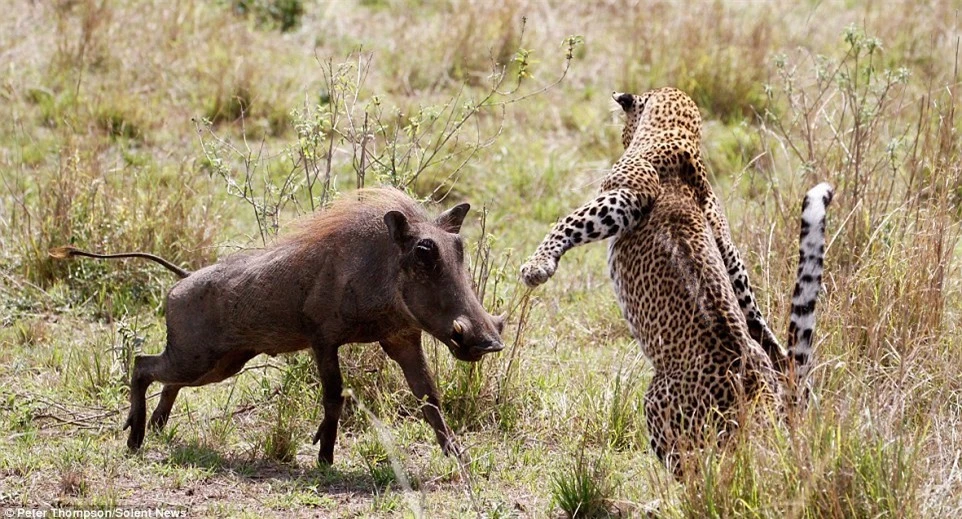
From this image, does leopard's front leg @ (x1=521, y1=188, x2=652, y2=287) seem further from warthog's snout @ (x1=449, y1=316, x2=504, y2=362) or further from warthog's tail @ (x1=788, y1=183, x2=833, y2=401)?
warthog's tail @ (x1=788, y1=183, x2=833, y2=401)

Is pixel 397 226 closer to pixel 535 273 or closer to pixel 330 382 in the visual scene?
pixel 535 273

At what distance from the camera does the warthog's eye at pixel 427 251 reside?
626 centimetres

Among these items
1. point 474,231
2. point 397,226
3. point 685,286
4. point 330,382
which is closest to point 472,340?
point 397,226

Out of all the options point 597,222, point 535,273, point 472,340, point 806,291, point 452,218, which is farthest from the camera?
point 597,222

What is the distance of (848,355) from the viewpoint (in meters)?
6.74

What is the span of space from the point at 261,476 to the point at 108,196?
10.4 feet

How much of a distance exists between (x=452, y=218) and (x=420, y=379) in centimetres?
74

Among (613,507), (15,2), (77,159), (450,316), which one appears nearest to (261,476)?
(450,316)

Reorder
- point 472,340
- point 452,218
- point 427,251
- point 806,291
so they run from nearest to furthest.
A: 1. point 806,291
2. point 472,340
3. point 427,251
4. point 452,218

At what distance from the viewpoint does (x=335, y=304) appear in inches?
254

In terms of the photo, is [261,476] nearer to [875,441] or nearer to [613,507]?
[613,507]

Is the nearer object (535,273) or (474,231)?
(535,273)

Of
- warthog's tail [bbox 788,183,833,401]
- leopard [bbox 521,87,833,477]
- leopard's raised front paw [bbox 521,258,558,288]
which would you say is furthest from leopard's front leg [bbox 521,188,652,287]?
warthog's tail [bbox 788,183,833,401]

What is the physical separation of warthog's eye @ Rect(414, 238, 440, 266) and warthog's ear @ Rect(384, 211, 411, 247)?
121mm
